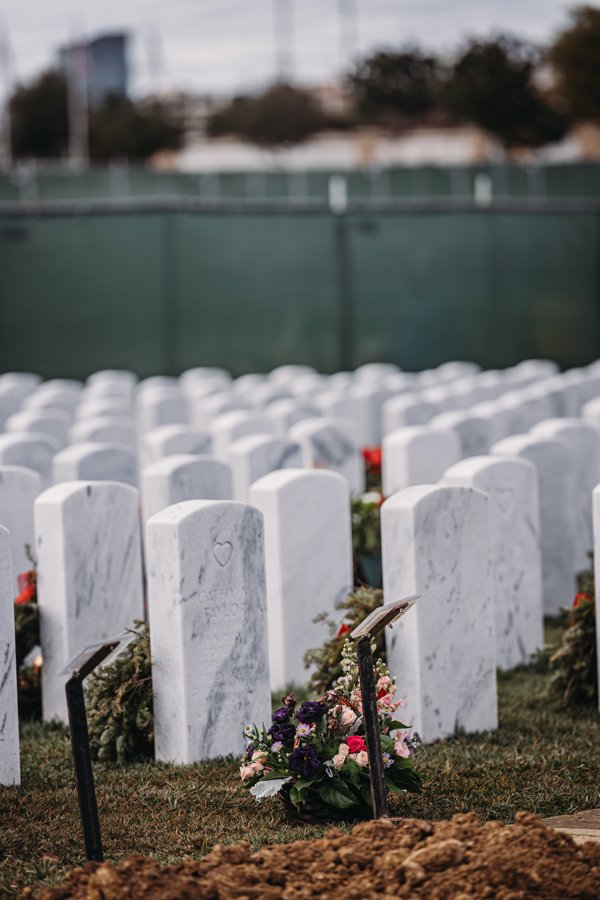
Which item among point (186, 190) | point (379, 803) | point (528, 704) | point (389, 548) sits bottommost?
point (528, 704)

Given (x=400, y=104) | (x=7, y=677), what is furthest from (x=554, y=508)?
(x=400, y=104)

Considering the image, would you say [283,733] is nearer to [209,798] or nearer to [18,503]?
[209,798]

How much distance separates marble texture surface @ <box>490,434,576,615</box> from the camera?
812cm

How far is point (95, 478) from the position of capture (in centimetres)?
838

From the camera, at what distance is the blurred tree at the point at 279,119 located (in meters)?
75.3

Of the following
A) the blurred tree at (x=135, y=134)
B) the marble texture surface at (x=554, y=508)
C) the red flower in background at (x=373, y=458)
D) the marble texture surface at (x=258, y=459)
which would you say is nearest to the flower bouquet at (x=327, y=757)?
the marble texture surface at (x=554, y=508)

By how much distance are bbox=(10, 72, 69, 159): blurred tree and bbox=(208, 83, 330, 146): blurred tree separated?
9.68 metres

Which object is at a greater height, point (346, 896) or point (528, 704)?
point (346, 896)

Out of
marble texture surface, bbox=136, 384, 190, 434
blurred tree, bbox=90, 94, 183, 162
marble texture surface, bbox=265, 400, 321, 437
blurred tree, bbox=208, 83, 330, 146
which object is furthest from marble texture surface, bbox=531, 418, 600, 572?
blurred tree, bbox=208, 83, 330, 146

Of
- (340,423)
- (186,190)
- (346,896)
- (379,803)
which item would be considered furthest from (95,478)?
(186,190)

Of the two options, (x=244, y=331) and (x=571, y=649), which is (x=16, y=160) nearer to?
(x=244, y=331)

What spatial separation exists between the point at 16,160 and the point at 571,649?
73.0 m

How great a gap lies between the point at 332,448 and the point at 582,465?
164 cm

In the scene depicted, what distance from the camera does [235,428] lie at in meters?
9.79
